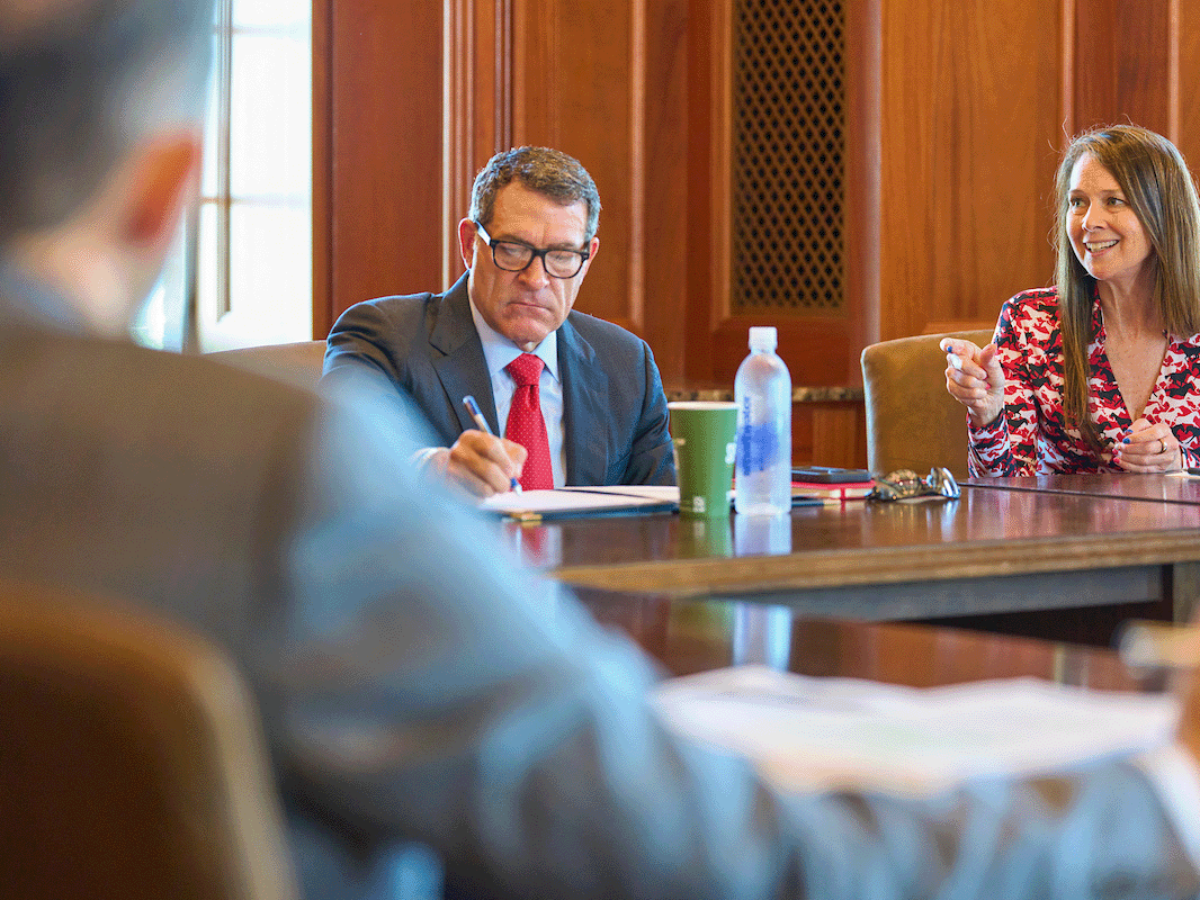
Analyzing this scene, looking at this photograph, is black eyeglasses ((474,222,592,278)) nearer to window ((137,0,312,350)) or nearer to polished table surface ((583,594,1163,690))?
polished table surface ((583,594,1163,690))

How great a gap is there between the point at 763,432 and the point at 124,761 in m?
1.36

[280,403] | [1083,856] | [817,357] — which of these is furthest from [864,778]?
[817,357]

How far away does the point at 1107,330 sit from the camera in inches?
112

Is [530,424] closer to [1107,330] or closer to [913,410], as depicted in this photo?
[913,410]

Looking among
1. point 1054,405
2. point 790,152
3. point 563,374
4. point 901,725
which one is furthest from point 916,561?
point 790,152

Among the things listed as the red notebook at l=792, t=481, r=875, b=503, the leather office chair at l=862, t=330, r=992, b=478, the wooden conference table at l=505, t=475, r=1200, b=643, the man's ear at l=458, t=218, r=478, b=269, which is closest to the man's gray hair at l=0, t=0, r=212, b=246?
the wooden conference table at l=505, t=475, r=1200, b=643

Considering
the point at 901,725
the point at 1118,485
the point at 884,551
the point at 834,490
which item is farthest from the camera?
the point at 1118,485

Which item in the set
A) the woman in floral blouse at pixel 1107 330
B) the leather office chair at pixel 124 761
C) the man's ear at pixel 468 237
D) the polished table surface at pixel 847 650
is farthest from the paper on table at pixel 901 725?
the woman in floral blouse at pixel 1107 330

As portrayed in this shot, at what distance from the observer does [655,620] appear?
1.05 metres

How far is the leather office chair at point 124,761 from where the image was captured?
43 centimetres

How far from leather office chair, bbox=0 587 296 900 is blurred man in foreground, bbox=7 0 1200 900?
4 centimetres

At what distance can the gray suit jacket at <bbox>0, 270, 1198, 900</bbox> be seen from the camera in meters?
0.47

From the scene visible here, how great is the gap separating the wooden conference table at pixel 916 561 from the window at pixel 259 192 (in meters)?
2.17

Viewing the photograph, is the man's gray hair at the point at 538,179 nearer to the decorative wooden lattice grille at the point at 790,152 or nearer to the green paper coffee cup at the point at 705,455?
the green paper coffee cup at the point at 705,455
